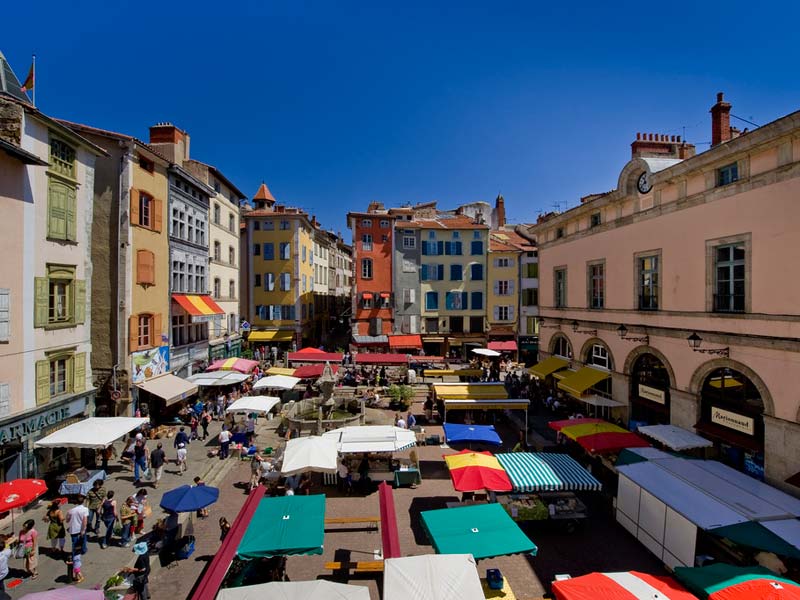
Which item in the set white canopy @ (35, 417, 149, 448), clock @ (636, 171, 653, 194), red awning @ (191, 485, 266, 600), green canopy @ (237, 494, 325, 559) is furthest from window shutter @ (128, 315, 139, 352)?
clock @ (636, 171, 653, 194)

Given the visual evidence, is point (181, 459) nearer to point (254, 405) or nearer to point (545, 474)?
point (254, 405)

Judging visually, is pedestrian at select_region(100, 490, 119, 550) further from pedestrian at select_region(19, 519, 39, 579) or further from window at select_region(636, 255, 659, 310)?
window at select_region(636, 255, 659, 310)

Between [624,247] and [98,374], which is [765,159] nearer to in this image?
[624,247]

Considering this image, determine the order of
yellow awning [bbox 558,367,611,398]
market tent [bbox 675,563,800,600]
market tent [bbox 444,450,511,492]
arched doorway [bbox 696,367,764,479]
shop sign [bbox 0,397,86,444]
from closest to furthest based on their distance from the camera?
market tent [bbox 675,563,800,600]
market tent [bbox 444,450,511,492]
shop sign [bbox 0,397,86,444]
arched doorway [bbox 696,367,764,479]
yellow awning [bbox 558,367,611,398]

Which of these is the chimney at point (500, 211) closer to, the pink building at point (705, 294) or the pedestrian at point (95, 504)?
the pink building at point (705, 294)

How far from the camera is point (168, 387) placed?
21859 millimetres

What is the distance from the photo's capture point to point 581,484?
12.4 metres

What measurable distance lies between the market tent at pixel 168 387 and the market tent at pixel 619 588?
18398mm

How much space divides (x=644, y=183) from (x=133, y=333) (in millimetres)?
23058

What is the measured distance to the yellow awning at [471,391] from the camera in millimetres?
22062

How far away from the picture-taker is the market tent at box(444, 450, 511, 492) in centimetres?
1198

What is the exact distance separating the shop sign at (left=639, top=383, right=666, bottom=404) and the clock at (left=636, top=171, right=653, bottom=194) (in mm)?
8134

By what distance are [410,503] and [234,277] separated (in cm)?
2531

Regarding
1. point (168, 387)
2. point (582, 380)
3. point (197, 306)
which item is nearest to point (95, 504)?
point (168, 387)
